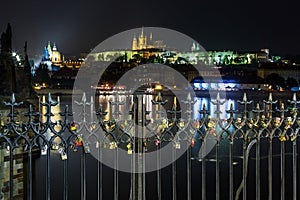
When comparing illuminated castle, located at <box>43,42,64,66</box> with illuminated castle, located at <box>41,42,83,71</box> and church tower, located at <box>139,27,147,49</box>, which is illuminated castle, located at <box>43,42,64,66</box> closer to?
illuminated castle, located at <box>41,42,83,71</box>

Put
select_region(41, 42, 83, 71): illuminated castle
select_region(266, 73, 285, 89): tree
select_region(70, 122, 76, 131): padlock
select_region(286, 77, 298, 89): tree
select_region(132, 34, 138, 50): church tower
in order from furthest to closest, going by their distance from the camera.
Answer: select_region(132, 34, 138, 50): church tower → select_region(41, 42, 83, 71): illuminated castle → select_region(266, 73, 285, 89): tree → select_region(286, 77, 298, 89): tree → select_region(70, 122, 76, 131): padlock

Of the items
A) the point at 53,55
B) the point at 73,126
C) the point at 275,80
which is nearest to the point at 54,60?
the point at 53,55

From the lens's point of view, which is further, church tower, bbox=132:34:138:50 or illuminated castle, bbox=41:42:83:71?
church tower, bbox=132:34:138:50

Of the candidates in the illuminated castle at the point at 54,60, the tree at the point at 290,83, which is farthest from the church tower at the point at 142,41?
the tree at the point at 290,83

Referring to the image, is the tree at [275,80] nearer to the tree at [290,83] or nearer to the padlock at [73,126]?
the tree at [290,83]

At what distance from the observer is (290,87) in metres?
55.9

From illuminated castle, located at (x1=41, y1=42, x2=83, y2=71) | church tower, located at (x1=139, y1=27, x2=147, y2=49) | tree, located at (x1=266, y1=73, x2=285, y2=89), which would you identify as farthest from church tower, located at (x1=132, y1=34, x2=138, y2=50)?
tree, located at (x1=266, y1=73, x2=285, y2=89)

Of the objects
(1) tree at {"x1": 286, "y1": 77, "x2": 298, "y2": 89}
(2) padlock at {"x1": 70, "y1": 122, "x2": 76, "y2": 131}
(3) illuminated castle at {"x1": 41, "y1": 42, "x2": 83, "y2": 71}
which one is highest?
(3) illuminated castle at {"x1": 41, "y1": 42, "x2": 83, "y2": 71}

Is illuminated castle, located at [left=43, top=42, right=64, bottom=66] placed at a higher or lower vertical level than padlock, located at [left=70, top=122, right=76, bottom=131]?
higher

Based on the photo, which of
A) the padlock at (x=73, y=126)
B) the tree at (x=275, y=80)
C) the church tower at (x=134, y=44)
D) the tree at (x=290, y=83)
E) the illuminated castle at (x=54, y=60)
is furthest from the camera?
the church tower at (x=134, y=44)

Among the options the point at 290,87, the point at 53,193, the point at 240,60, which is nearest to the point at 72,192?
the point at 53,193

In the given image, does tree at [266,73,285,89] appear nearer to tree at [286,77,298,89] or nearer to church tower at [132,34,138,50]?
tree at [286,77,298,89]

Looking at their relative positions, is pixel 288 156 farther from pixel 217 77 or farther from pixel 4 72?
pixel 217 77

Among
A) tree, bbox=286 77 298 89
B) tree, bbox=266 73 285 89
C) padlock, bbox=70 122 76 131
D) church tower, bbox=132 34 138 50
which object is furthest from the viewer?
church tower, bbox=132 34 138 50
